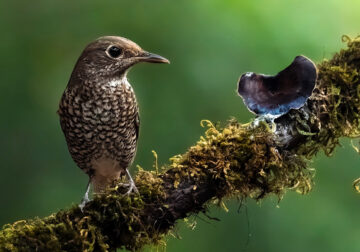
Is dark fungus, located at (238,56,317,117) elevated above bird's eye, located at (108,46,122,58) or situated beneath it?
situated beneath

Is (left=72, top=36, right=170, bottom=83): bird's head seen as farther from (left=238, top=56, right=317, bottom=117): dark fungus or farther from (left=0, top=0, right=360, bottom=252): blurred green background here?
(left=0, top=0, right=360, bottom=252): blurred green background

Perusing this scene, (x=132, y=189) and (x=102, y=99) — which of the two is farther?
(x=102, y=99)

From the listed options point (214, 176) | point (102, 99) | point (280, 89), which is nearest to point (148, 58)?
point (102, 99)

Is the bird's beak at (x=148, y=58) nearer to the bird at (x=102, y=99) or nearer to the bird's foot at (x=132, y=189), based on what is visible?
the bird at (x=102, y=99)

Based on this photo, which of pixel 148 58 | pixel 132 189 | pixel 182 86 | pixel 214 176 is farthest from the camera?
pixel 182 86

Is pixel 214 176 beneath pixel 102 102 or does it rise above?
beneath

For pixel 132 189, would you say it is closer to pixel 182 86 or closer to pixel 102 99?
pixel 102 99

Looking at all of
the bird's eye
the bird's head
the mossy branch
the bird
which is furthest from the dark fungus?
the bird's eye
